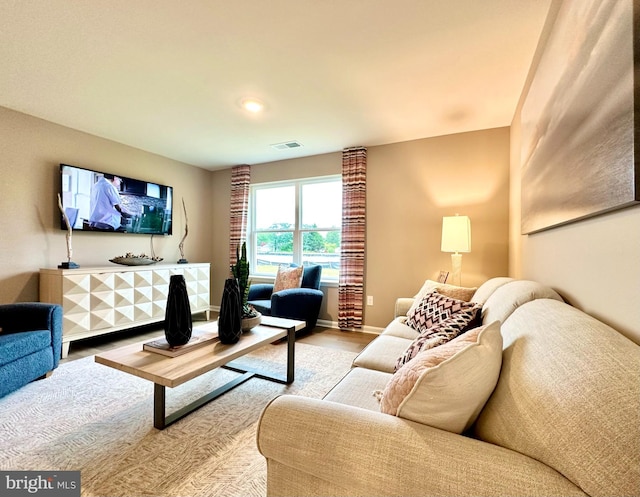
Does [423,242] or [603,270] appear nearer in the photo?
[603,270]

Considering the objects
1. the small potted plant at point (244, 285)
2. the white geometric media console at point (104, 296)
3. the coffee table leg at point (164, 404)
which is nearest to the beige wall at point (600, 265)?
the small potted plant at point (244, 285)

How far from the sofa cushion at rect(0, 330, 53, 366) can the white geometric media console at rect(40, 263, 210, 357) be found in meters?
0.58

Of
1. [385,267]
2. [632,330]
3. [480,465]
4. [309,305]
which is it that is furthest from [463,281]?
[480,465]

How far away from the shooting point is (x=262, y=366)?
2512mm

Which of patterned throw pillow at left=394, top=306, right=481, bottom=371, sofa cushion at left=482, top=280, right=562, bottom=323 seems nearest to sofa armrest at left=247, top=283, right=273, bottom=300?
patterned throw pillow at left=394, top=306, right=481, bottom=371

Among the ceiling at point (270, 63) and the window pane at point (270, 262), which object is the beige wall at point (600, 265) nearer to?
the ceiling at point (270, 63)

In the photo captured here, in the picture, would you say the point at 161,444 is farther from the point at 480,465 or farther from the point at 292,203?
the point at 292,203

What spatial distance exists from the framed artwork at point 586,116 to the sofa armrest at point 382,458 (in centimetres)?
72

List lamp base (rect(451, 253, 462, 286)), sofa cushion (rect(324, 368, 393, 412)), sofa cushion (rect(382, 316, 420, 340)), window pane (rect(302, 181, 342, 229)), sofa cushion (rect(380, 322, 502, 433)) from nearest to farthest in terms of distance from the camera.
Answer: sofa cushion (rect(380, 322, 502, 433)) → sofa cushion (rect(324, 368, 393, 412)) → sofa cushion (rect(382, 316, 420, 340)) → lamp base (rect(451, 253, 462, 286)) → window pane (rect(302, 181, 342, 229))

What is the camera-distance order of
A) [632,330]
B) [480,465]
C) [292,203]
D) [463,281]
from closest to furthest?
[480,465]
[632,330]
[463,281]
[292,203]

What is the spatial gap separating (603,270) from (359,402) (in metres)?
0.98

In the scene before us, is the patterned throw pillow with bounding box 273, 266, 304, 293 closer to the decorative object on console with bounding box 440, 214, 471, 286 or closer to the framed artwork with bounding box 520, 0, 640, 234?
the decorative object on console with bounding box 440, 214, 471, 286

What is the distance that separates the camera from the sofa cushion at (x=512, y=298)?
4.28 ft

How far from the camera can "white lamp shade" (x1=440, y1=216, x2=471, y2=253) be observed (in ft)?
9.05
